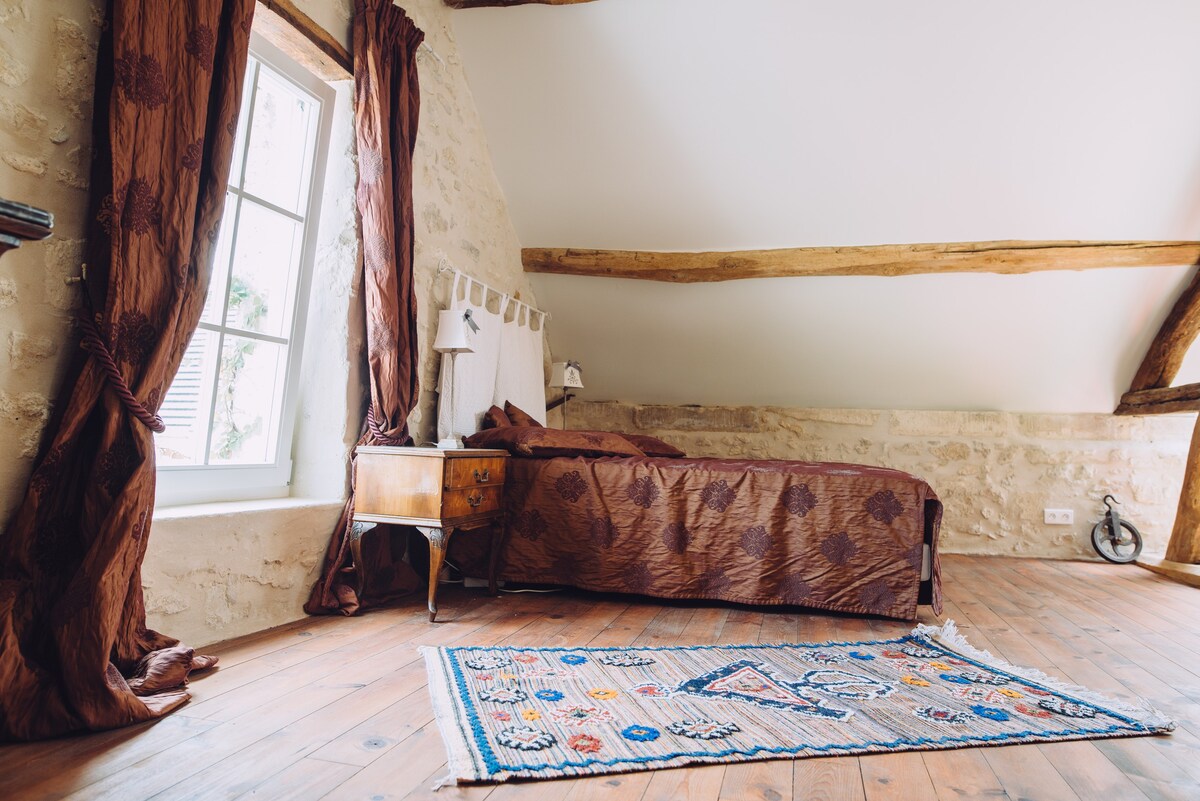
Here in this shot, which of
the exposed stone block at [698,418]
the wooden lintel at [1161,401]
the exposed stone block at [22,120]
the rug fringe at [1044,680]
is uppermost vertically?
the exposed stone block at [22,120]

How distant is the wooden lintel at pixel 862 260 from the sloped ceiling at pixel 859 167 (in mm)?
76

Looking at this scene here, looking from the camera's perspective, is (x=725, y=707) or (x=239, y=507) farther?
(x=239, y=507)

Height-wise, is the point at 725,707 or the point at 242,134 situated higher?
the point at 242,134

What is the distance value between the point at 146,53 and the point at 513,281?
288 centimetres

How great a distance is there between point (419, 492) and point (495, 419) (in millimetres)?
1150

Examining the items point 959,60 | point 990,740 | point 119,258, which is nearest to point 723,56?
point 959,60

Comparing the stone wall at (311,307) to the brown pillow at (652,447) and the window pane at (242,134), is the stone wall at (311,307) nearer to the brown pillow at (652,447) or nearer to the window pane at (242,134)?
the window pane at (242,134)

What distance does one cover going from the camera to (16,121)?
166 centimetres

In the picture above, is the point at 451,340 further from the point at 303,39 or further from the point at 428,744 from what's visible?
the point at 428,744

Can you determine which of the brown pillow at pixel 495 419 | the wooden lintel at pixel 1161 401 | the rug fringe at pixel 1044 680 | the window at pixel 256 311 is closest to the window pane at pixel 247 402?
the window at pixel 256 311

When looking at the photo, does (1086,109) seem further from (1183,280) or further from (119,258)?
(119,258)

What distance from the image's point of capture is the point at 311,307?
291cm

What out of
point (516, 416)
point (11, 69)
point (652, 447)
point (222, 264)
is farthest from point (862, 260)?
point (11, 69)

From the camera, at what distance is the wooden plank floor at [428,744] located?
4.51 ft
